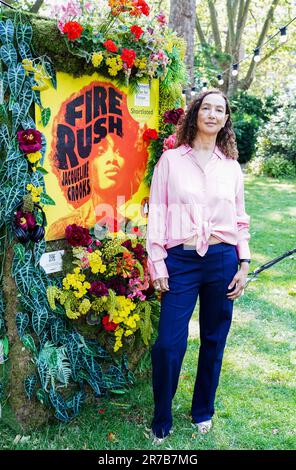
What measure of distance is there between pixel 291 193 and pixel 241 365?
8712mm

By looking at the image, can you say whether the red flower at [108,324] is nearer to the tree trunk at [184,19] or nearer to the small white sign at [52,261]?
the small white sign at [52,261]

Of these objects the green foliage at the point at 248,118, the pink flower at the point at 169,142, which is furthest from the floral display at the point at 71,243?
the green foliage at the point at 248,118

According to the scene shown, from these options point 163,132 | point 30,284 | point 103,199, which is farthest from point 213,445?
point 163,132

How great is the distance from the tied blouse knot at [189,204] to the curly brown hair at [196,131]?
5 cm

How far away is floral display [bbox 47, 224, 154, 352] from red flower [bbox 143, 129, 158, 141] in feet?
2.19

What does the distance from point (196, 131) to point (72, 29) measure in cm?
86

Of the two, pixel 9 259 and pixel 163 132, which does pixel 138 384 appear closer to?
pixel 9 259

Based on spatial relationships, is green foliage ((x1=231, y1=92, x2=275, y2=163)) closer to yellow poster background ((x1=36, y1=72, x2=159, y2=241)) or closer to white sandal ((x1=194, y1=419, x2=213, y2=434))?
yellow poster background ((x1=36, y1=72, x2=159, y2=241))

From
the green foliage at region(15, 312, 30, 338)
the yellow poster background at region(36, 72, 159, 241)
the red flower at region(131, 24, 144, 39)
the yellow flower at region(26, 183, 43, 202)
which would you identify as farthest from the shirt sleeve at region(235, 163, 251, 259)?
the green foliage at region(15, 312, 30, 338)

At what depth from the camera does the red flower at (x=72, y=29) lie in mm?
2857

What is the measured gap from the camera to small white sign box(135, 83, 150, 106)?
350 centimetres

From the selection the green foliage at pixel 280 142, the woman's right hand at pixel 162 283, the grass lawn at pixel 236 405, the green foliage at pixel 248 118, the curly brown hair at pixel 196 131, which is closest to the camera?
the woman's right hand at pixel 162 283

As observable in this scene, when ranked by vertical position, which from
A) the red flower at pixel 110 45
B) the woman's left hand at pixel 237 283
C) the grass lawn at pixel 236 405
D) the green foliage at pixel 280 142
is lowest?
the green foliage at pixel 280 142

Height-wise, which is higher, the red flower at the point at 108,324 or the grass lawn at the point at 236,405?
the red flower at the point at 108,324
